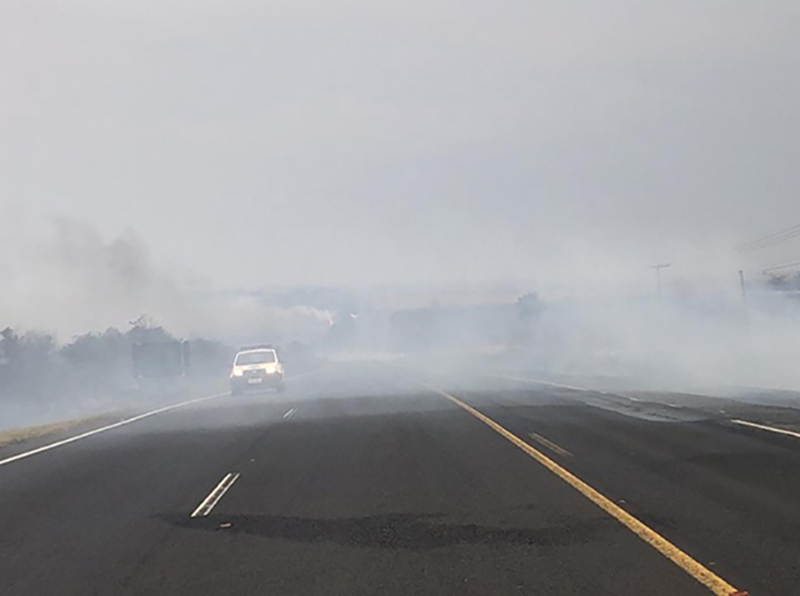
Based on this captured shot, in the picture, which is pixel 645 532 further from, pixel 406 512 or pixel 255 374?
pixel 255 374

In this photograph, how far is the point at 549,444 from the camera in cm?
1770

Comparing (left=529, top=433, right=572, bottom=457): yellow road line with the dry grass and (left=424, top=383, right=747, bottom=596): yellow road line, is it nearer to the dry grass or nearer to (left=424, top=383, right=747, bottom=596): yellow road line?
(left=424, top=383, right=747, bottom=596): yellow road line

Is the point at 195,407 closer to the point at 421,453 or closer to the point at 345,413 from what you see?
the point at 345,413

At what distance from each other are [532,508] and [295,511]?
8.64 ft

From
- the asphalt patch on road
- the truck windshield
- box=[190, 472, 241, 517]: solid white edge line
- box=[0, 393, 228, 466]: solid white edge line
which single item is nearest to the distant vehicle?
the truck windshield

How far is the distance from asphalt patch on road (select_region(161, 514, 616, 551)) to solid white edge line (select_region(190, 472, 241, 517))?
37 cm

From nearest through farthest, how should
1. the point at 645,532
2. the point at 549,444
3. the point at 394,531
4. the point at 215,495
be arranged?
the point at 645,532 → the point at 394,531 → the point at 215,495 → the point at 549,444

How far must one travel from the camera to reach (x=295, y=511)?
1154cm

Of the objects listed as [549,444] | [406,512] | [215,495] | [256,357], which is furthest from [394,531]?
[256,357]

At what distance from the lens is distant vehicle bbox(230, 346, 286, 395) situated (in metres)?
41.0

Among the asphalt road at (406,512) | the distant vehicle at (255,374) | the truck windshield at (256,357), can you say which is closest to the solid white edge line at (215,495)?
the asphalt road at (406,512)

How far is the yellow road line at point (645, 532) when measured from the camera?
7.57 meters

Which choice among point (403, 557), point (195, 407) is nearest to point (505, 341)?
point (195, 407)

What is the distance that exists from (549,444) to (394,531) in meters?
8.00
